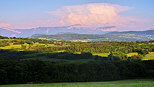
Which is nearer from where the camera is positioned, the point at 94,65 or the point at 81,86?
the point at 81,86

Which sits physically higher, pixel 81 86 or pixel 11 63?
pixel 11 63

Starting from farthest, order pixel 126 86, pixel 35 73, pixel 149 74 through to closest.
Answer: pixel 149 74 → pixel 35 73 → pixel 126 86

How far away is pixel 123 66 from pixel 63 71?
16730mm

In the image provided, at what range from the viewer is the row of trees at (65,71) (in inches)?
1927

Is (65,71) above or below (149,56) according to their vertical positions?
above

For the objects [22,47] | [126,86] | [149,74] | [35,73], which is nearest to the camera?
[126,86]

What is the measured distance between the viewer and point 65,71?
54.5 m

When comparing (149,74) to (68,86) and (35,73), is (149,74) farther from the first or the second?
(35,73)

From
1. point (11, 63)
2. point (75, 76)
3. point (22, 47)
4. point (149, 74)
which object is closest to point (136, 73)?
point (149, 74)

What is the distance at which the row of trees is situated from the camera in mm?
48938

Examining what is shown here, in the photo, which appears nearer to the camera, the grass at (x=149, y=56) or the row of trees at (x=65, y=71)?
the row of trees at (x=65, y=71)

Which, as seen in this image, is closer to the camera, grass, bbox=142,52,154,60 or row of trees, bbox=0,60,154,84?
row of trees, bbox=0,60,154,84

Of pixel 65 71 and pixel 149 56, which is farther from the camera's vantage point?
pixel 149 56

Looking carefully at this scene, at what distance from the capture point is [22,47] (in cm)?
15538
